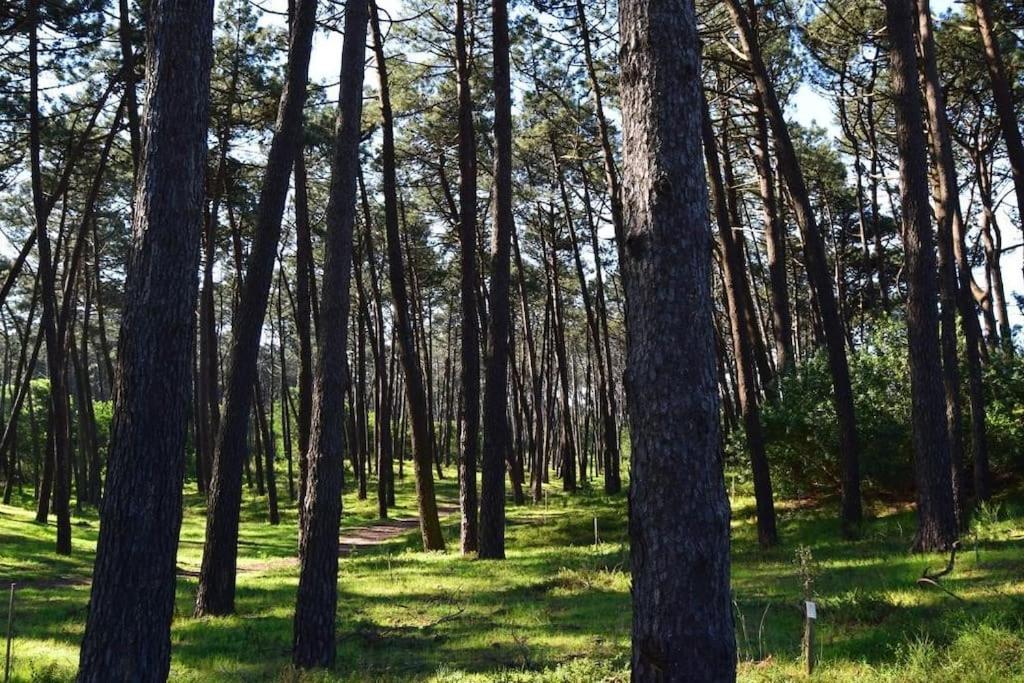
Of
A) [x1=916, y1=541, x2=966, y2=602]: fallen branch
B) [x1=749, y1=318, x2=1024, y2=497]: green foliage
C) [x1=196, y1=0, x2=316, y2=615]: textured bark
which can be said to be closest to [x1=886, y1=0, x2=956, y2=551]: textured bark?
[x1=916, y1=541, x2=966, y2=602]: fallen branch

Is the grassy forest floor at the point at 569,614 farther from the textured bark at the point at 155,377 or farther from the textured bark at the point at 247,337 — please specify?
the textured bark at the point at 155,377

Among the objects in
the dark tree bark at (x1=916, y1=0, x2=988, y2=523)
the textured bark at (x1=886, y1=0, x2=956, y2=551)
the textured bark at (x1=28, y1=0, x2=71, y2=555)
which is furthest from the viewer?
the textured bark at (x1=28, y1=0, x2=71, y2=555)

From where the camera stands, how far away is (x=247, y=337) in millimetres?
9445

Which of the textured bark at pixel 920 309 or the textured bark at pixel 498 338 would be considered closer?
the textured bark at pixel 920 309

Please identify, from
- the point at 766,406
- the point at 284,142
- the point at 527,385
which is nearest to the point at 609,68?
the point at 766,406

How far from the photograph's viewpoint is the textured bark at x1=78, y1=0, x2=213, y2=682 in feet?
16.1

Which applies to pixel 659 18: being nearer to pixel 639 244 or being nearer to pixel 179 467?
pixel 639 244

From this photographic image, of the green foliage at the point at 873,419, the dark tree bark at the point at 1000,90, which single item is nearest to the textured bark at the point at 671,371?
the dark tree bark at the point at 1000,90

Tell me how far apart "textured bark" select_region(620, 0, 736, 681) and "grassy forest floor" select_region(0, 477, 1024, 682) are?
250cm

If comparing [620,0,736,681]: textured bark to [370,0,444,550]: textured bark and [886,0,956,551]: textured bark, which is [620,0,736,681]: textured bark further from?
[370,0,444,550]: textured bark

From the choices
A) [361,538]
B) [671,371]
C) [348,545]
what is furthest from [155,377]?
[361,538]

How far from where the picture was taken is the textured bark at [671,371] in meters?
3.34

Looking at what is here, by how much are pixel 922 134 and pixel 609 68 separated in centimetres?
1021

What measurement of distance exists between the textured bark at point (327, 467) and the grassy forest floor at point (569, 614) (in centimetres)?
41
